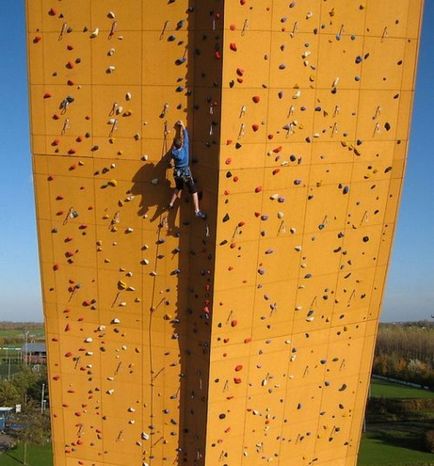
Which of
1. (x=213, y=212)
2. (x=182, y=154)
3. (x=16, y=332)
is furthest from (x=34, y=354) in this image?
(x=182, y=154)

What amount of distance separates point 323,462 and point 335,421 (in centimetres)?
52

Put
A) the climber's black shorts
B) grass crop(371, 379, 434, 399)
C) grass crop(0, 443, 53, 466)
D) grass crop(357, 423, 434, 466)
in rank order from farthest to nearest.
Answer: grass crop(371, 379, 434, 399), grass crop(357, 423, 434, 466), grass crop(0, 443, 53, 466), the climber's black shorts

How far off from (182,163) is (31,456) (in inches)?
829

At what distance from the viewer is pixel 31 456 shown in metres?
21.7

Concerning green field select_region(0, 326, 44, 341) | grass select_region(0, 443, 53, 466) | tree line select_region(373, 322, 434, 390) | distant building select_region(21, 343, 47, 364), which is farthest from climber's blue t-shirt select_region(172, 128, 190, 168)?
green field select_region(0, 326, 44, 341)

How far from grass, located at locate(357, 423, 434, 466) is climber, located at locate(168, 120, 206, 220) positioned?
796 inches

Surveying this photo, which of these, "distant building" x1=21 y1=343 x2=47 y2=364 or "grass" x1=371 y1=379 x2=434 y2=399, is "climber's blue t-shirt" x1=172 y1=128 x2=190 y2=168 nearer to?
"grass" x1=371 y1=379 x2=434 y2=399

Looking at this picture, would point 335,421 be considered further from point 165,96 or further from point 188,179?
point 165,96

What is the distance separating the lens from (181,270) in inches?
196

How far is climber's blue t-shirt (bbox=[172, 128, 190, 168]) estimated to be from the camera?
450cm


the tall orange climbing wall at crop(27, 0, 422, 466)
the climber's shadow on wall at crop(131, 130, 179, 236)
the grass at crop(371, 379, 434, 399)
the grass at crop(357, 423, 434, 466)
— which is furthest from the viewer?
the grass at crop(371, 379, 434, 399)

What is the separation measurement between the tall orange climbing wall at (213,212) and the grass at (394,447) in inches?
721

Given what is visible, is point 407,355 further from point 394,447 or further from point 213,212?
point 213,212

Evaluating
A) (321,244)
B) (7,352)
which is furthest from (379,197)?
(7,352)
